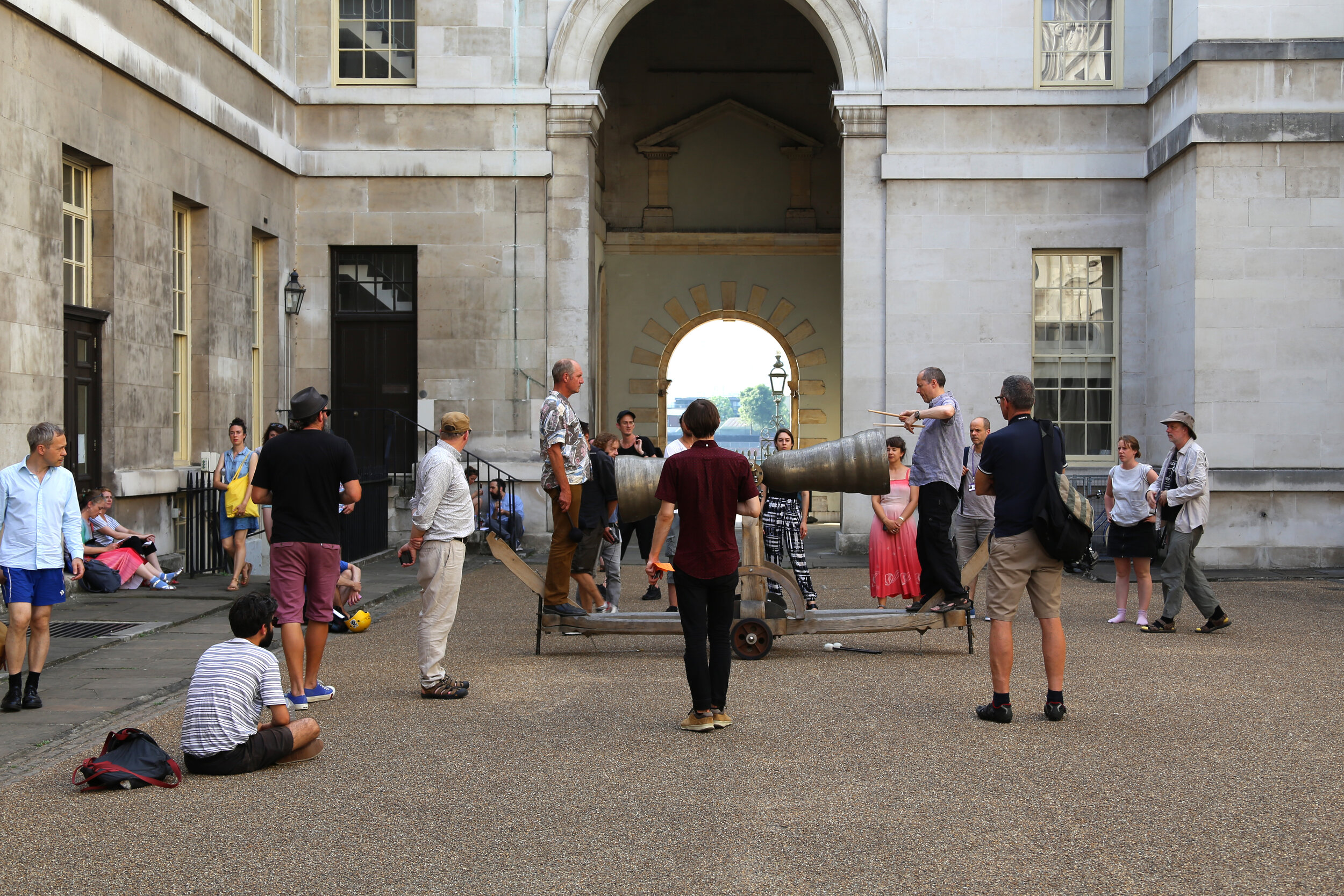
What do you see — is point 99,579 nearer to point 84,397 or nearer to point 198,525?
point 84,397

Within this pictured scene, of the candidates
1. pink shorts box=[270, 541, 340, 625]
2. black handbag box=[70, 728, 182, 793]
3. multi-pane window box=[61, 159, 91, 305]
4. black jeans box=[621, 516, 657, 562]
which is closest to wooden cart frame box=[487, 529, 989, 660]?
pink shorts box=[270, 541, 340, 625]

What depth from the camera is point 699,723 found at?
6.95 m

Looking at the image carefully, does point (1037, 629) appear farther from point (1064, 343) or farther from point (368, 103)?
point (368, 103)

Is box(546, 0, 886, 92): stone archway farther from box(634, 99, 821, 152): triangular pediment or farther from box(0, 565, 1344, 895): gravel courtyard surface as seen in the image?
box(0, 565, 1344, 895): gravel courtyard surface

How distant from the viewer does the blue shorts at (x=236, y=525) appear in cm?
1349

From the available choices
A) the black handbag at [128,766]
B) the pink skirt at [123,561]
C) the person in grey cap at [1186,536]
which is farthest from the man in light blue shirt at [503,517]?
the black handbag at [128,766]

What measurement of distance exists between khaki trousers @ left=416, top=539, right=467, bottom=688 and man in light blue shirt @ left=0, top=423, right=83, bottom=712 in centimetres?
200

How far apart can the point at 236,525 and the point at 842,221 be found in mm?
10301

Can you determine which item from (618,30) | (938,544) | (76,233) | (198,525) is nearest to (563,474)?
(938,544)

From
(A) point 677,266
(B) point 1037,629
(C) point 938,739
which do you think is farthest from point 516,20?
(C) point 938,739

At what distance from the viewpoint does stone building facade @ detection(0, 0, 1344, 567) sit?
578 inches

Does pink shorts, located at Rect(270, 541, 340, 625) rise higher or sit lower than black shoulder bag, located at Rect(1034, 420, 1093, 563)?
lower

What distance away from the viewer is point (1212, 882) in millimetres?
4523

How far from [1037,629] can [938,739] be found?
14.5ft
